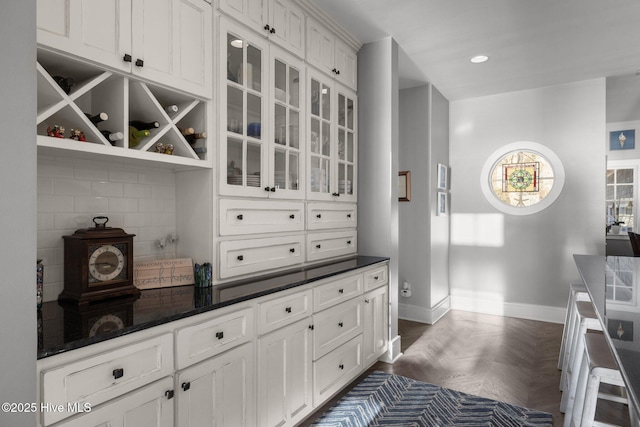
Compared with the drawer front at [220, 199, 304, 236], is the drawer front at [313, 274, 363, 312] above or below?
below

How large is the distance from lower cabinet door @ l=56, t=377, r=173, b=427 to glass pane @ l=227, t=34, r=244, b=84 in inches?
62.5

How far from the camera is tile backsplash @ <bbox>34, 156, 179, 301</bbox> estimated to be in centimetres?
163

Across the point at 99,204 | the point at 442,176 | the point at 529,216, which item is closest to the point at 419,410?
the point at 99,204

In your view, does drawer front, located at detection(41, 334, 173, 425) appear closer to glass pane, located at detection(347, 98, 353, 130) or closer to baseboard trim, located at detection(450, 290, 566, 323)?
glass pane, located at detection(347, 98, 353, 130)

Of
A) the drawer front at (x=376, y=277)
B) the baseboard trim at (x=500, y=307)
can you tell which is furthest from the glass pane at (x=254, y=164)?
the baseboard trim at (x=500, y=307)

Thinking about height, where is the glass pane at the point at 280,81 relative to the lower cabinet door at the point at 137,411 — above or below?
above

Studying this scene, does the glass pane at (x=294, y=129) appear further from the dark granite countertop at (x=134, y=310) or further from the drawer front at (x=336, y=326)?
the drawer front at (x=336, y=326)

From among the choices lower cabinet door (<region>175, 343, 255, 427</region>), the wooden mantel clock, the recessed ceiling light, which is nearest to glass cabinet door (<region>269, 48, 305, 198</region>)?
the wooden mantel clock

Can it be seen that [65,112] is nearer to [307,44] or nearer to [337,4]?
[307,44]

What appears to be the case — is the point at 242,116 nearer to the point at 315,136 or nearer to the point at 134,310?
the point at 315,136

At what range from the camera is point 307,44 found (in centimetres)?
272

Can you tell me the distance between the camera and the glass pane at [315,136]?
2.80 metres

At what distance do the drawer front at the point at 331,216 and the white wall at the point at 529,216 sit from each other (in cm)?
240

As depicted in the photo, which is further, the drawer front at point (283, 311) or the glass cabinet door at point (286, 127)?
the glass cabinet door at point (286, 127)
